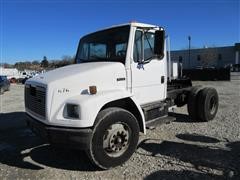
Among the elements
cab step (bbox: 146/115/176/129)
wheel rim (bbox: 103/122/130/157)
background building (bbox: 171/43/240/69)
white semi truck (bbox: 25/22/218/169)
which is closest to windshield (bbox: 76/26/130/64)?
white semi truck (bbox: 25/22/218/169)

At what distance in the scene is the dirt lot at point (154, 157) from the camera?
4426 millimetres

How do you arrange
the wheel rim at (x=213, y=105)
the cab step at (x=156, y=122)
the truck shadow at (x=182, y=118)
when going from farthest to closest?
the wheel rim at (x=213, y=105) < the truck shadow at (x=182, y=118) < the cab step at (x=156, y=122)

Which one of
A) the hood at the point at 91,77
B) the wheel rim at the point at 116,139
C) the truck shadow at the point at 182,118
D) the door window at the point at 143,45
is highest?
the door window at the point at 143,45

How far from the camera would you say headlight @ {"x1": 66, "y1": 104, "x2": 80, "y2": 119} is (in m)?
4.16

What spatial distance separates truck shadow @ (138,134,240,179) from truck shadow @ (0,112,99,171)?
139 centimetres

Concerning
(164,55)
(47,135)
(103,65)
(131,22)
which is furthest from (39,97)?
(164,55)

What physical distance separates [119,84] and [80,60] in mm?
1475

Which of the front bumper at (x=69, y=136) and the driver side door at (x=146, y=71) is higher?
the driver side door at (x=146, y=71)

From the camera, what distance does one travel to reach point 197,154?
521 centimetres

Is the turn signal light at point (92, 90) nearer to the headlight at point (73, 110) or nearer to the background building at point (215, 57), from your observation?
the headlight at point (73, 110)

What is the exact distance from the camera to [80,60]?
19.9ft

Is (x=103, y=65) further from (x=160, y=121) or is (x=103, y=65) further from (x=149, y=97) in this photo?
(x=160, y=121)

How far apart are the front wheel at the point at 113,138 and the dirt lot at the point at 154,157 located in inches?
8.5

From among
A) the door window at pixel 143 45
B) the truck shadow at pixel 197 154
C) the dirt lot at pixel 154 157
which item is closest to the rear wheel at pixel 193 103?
the dirt lot at pixel 154 157
